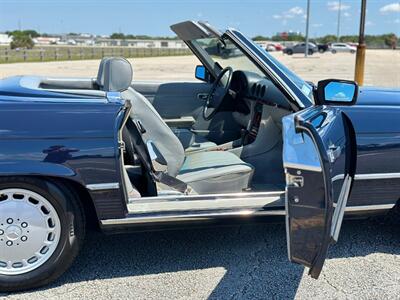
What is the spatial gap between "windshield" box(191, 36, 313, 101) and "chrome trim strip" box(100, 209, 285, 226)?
84 centimetres

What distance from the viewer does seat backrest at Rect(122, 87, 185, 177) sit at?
10.4 ft

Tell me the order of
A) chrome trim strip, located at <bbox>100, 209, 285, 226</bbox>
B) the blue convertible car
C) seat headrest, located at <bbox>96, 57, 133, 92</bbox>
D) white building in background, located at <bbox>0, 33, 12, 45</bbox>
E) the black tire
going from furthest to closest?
white building in background, located at <bbox>0, 33, 12, 45</bbox> → seat headrest, located at <bbox>96, 57, 133, 92</bbox> → chrome trim strip, located at <bbox>100, 209, 285, 226</bbox> → the black tire → the blue convertible car

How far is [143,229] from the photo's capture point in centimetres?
292

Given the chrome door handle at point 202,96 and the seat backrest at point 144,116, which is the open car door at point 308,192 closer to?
the seat backrest at point 144,116

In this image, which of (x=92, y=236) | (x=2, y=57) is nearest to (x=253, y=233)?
(x=92, y=236)

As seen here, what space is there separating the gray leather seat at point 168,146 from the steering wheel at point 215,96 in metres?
1.19

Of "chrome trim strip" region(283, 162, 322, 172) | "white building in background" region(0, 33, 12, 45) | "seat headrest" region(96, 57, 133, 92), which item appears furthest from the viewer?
"white building in background" region(0, 33, 12, 45)

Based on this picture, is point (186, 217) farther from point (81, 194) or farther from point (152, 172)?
point (81, 194)

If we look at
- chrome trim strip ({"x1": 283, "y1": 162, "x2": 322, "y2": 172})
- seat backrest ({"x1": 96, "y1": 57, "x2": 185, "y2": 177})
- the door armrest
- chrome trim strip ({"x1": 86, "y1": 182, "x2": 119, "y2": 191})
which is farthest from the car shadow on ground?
the door armrest

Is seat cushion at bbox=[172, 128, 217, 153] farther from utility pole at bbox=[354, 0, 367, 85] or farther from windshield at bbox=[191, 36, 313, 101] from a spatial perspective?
utility pole at bbox=[354, 0, 367, 85]

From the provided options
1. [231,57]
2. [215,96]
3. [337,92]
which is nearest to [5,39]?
[215,96]

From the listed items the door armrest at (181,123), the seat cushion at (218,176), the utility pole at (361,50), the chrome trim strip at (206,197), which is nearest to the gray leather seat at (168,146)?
the seat cushion at (218,176)

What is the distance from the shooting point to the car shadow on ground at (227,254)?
298 centimetres

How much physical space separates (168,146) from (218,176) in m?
0.42
